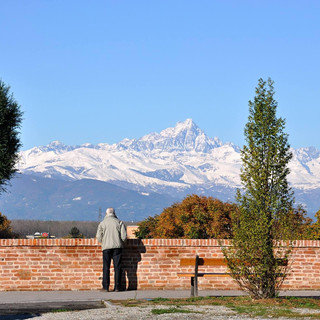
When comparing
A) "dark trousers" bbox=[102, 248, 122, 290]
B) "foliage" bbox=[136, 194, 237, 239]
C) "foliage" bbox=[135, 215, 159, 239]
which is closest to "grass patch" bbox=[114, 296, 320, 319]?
"dark trousers" bbox=[102, 248, 122, 290]

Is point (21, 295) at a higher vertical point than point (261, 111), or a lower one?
lower

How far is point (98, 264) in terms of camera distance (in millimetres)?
17891

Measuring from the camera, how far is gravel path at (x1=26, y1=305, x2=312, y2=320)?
40.5 feet

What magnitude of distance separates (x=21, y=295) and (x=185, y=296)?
3.68 m

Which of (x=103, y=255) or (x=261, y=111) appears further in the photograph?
(x=103, y=255)

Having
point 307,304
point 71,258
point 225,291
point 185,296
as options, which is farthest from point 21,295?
point 307,304

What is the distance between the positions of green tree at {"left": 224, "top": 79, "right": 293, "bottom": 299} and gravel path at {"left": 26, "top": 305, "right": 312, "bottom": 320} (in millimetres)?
1706

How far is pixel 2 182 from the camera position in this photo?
96.6ft

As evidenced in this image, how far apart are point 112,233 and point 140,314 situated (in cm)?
482

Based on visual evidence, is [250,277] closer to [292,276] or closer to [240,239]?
[240,239]

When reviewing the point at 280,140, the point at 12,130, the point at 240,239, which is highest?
the point at 12,130

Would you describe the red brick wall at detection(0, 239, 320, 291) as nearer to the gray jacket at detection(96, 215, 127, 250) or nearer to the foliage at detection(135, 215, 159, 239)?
the gray jacket at detection(96, 215, 127, 250)

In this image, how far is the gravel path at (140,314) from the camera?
12.3 meters

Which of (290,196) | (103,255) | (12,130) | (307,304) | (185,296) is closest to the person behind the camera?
(307,304)
